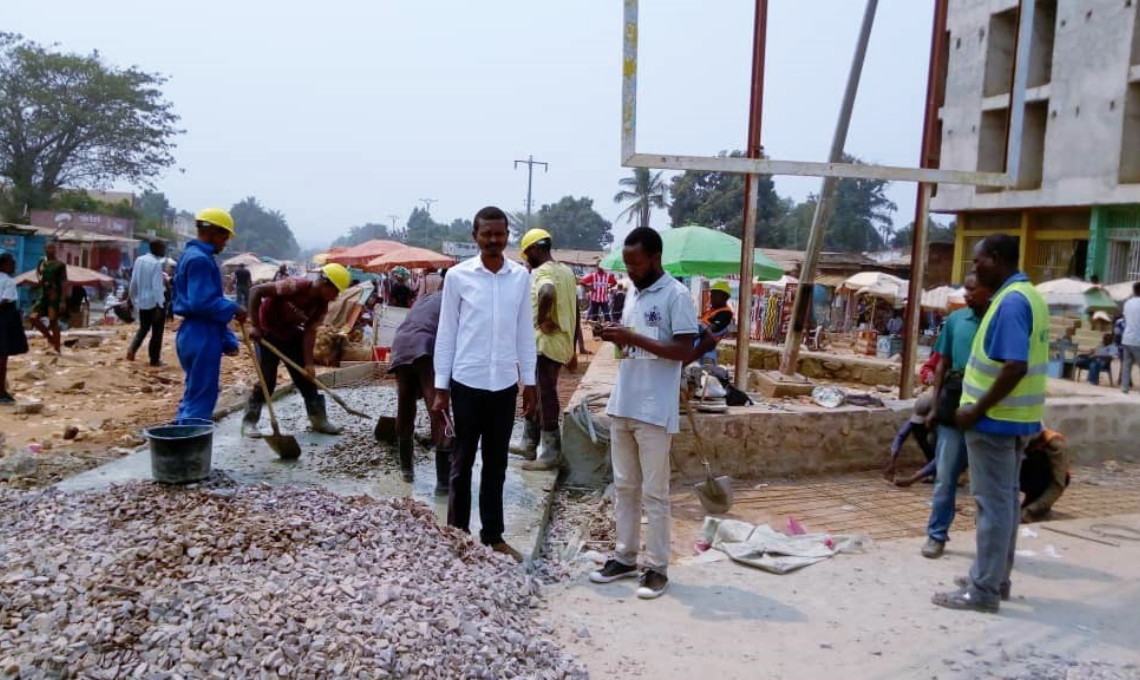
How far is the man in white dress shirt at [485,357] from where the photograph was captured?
13.6 ft

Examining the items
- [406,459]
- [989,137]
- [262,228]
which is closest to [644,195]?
[989,137]

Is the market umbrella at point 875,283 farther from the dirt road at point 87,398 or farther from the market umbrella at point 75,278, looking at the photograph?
the market umbrella at point 75,278

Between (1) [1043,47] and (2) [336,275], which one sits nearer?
(2) [336,275]

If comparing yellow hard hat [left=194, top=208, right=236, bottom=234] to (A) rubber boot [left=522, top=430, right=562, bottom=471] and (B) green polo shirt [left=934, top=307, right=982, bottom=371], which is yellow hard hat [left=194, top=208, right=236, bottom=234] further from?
(B) green polo shirt [left=934, top=307, right=982, bottom=371]

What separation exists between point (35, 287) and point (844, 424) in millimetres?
16073

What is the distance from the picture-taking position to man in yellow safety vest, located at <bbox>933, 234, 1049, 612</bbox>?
377cm

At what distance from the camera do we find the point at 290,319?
6160mm

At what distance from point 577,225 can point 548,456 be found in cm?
6659

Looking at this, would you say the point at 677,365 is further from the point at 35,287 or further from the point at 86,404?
the point at 35,287

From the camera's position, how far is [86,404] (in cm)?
891

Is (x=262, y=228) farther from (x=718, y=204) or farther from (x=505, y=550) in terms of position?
(x=505, y=550)

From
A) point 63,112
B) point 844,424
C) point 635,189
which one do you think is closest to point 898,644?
point 844,424

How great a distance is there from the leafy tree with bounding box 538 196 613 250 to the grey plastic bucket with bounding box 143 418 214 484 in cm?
6760

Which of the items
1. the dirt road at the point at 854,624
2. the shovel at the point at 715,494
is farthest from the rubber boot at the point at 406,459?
the shovel at the point at 715,494
